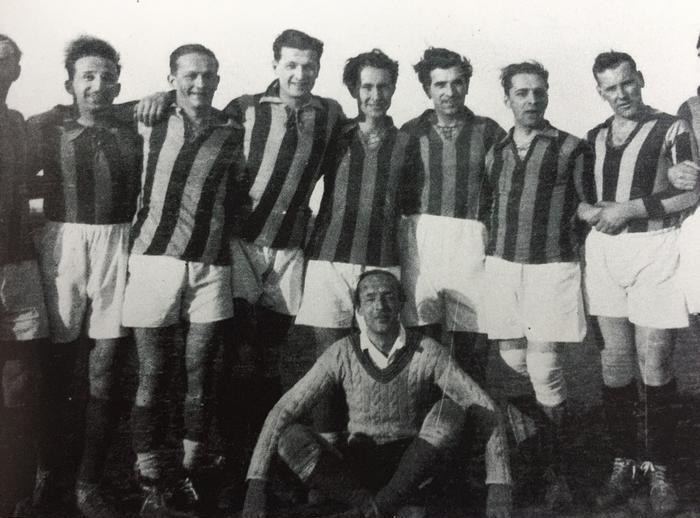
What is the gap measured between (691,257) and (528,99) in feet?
3.33

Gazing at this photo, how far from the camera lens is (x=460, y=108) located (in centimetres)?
297

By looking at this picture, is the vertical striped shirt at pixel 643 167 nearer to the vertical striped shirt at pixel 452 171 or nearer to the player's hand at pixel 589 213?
the player's hand at pixel 589 213

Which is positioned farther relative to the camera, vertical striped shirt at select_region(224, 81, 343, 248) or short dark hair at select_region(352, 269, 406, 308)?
vertical striped shirt at select_region(224, 81, 343, 248)

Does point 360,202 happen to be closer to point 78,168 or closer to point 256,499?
point 78,168

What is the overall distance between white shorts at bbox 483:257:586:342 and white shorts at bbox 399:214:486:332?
7 cm

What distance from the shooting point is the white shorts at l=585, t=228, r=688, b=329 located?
289 cm

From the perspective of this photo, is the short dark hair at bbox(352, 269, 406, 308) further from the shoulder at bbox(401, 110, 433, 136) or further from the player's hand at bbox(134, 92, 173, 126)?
the player's hand at bbox(134, 92, 173, 126)

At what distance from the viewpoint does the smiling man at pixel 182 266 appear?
273 cm

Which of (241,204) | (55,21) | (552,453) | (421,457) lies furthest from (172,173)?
(552,453)

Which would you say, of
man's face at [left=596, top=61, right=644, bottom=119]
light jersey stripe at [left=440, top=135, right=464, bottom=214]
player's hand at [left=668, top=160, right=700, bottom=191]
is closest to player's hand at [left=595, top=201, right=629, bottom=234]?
player's hand at [left=668, top=160, right=700, bottom=191]

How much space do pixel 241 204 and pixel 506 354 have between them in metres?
1.29

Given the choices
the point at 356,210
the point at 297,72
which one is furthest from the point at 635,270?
the point at 297,72

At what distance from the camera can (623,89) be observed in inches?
119

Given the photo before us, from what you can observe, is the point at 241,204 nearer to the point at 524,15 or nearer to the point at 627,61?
the point at 524,15
